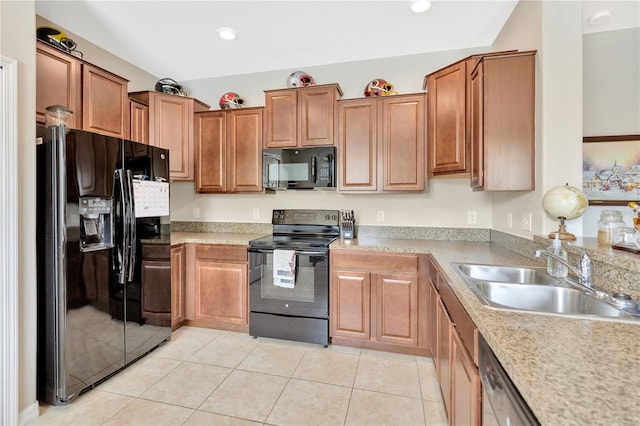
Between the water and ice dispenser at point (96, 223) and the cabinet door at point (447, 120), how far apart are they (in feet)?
8.24

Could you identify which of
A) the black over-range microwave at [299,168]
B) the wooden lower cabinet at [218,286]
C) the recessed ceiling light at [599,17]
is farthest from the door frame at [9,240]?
the recessed ceiling light at [599,17]

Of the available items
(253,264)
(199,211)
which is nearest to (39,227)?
(253,264)

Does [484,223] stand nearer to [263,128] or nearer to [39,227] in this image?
[263,128]

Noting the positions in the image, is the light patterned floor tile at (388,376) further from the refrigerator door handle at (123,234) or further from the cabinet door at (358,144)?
the refrigerator door handle at (123,234)

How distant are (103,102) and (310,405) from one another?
2845mm

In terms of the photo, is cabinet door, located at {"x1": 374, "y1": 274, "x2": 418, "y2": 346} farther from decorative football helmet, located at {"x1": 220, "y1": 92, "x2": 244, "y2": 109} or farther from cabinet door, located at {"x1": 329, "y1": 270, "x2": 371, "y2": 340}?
decorative football helmet, located at {"x1": 220, "y1": 92, "x2": 244, "y2": 109}

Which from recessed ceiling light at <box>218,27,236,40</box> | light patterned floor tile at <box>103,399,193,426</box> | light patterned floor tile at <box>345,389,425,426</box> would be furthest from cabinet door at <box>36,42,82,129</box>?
light patterned floor tile at <box>345,389,425,426</box>

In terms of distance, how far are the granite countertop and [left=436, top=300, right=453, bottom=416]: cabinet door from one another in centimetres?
43

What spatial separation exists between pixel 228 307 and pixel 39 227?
152cm

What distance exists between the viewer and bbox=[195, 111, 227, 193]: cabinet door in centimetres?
303

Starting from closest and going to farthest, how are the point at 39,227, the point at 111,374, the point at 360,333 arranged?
the point at 39,227
the point at 111,374
the point at 360,333

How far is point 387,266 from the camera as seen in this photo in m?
2.35

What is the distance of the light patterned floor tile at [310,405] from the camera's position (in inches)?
66.0

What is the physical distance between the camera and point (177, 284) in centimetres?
275
